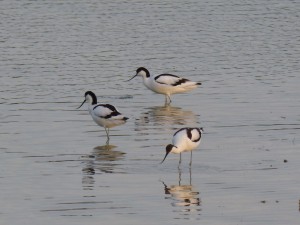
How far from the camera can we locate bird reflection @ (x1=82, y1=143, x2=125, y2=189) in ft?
75.3

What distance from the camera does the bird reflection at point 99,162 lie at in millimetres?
22953

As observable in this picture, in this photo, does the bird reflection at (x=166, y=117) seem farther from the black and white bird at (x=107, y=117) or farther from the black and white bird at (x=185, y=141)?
the black and white bird at (x=185, y=141)

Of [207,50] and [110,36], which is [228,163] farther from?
[110,36]

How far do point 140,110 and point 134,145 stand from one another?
5.72m

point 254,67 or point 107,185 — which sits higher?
point 254,67

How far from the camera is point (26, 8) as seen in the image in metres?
52.5

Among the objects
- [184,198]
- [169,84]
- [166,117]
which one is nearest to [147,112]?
[166,117]

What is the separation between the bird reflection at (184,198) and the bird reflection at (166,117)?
286 inches

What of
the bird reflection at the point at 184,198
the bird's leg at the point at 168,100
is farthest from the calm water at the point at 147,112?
the bird's leg at the point at 168,100

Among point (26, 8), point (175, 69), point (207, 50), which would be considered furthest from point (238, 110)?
point (26, 8)

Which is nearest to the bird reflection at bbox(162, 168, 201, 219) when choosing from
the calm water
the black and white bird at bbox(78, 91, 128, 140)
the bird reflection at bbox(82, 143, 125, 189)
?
the calm water

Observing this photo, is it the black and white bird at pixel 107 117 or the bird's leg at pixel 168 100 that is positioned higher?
the bird's leg at pixel 168 100

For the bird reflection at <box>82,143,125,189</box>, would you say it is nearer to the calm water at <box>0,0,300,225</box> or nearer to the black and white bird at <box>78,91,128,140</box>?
the calm water at <box>0,0,300,225</box>

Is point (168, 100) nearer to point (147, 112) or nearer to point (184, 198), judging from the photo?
point (147, 112)
